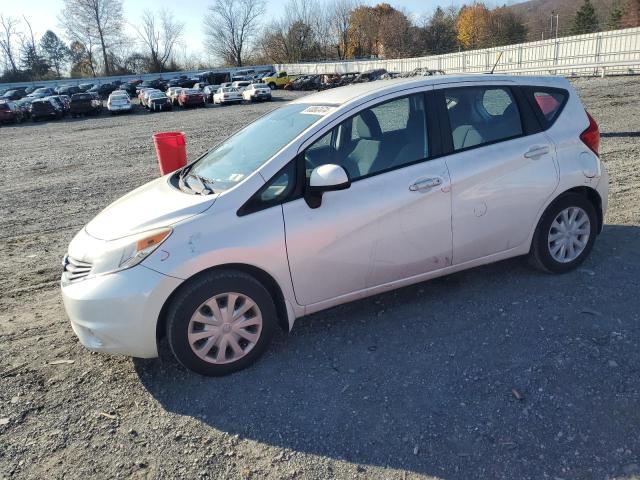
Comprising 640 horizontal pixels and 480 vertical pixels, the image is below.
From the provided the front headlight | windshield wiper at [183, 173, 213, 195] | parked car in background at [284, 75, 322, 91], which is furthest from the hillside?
the front headlight

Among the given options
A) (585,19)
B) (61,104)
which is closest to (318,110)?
(61,104)

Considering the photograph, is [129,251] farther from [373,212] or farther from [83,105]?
[83,105]

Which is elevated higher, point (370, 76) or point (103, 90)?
point (103, 90)

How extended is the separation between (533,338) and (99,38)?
104664 millimetres

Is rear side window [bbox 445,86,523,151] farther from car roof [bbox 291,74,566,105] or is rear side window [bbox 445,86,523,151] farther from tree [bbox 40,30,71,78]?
tree [bbox 40,30,71,78]

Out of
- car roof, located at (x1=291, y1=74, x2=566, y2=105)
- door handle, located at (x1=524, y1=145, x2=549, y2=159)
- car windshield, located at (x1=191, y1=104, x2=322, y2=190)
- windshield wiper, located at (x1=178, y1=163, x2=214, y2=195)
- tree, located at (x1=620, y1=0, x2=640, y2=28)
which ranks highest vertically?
tree, located at (x1=620, y1=0, x2=640, y2=28)

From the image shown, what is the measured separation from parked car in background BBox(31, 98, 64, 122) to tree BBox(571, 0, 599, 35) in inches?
1811

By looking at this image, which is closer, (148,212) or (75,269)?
(75,269)

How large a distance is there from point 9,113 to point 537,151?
35929 mm

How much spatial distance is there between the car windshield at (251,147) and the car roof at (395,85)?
213 millimetres

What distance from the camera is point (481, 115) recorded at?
4.12 m

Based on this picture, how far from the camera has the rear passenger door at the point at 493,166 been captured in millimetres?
3893

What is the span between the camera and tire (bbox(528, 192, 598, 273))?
4.28 m

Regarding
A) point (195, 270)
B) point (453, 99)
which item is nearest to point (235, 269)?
point (195, 270)
